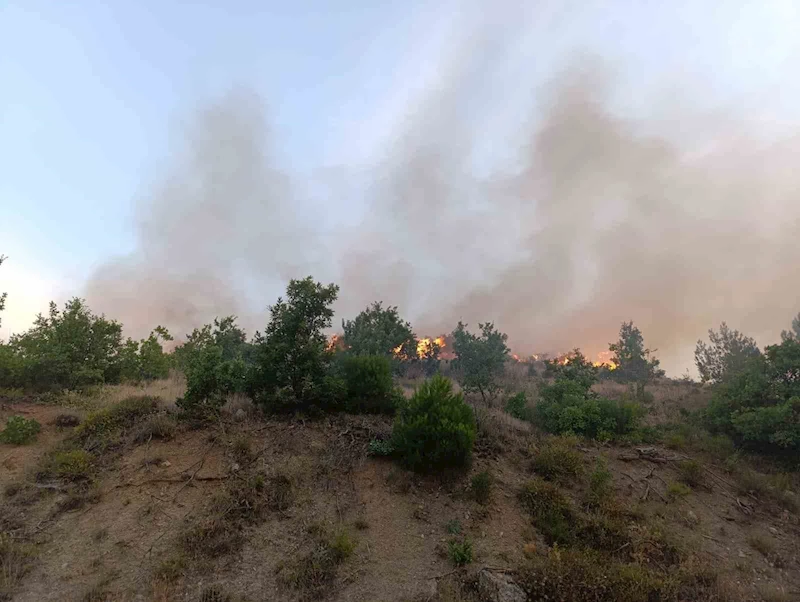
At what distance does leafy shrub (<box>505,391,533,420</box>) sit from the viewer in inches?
701

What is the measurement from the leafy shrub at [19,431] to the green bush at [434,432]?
10.2 meters

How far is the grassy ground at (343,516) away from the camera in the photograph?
7715 mm

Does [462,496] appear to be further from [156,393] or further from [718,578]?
[156,393]

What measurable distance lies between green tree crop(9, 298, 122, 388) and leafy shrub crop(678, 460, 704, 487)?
2040cm

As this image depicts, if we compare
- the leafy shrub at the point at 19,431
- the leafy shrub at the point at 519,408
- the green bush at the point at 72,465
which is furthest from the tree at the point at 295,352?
the leafy shrub at the point at 519,408

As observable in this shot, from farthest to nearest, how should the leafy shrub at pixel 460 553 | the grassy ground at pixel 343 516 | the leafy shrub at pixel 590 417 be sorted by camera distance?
the leafy shrub at pixel 590 417
the leafy shrub at pixel 460 553
the grassy ground at pixel 343 516

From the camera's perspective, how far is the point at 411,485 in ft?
34.8

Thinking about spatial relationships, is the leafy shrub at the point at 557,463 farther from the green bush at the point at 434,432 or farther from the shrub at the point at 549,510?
the green bush at the point at 434,432

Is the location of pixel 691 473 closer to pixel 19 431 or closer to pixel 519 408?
pixel 519 408

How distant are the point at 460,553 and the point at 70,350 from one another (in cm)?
1590

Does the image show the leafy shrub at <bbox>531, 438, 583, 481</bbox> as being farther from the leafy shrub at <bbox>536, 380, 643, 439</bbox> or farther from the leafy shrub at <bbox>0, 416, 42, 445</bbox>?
the leafy shrub at <bbox>0, 416, 42, 445</bbox>

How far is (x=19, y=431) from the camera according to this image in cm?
1139

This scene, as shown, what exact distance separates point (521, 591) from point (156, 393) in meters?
12.7

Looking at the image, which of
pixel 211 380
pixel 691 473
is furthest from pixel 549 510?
pixel 211 380
